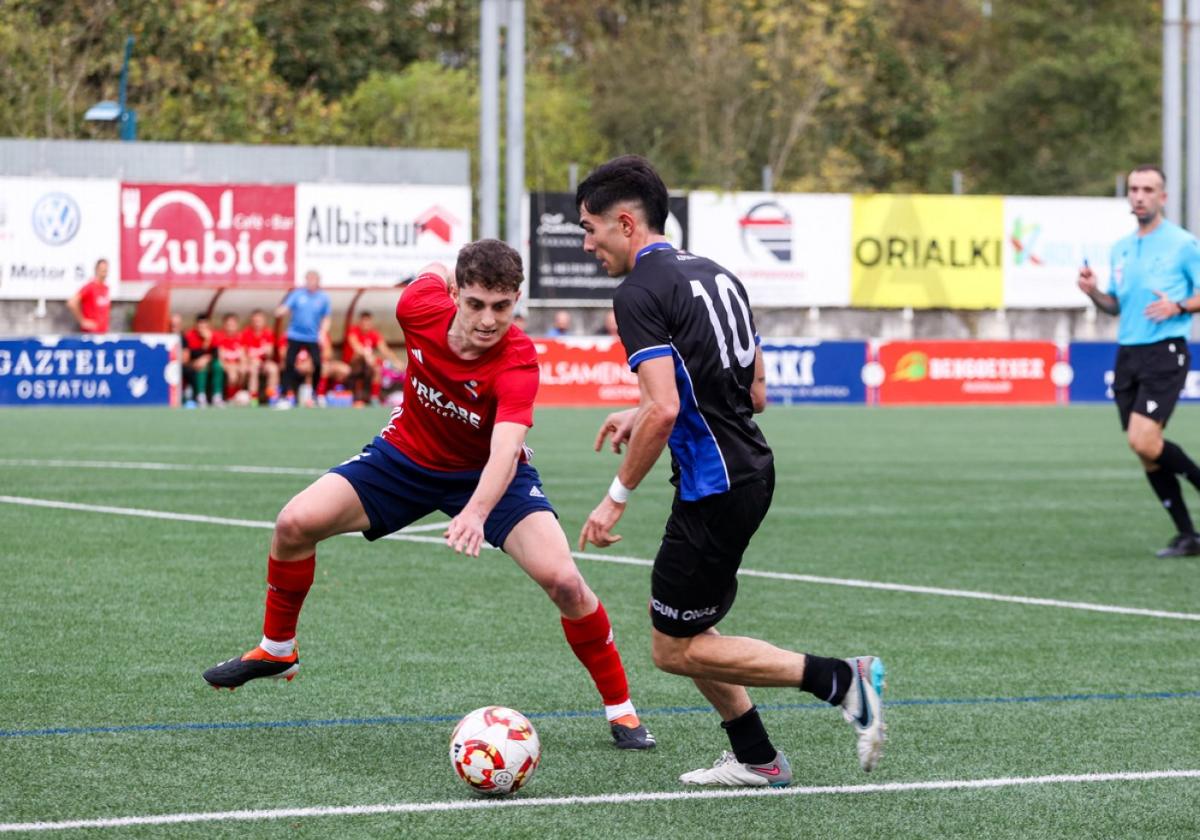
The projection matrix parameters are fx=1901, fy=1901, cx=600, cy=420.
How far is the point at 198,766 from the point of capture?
219 inches

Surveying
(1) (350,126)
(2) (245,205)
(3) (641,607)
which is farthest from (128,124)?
(3) (641,607)

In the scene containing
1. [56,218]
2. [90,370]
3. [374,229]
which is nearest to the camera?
[90,370]

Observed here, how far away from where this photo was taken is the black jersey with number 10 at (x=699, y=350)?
5230mm

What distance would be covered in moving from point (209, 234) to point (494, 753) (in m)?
31.4

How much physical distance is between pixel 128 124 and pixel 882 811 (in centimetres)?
3441

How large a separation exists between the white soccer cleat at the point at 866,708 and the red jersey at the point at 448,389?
4.16 ft

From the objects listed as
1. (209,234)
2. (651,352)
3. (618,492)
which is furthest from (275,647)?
(209,234)

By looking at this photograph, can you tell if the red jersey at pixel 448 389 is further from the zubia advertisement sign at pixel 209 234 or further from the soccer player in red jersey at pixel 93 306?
the zubia advertisement sign at pixel 209 234

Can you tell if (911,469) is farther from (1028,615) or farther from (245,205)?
(245,205)

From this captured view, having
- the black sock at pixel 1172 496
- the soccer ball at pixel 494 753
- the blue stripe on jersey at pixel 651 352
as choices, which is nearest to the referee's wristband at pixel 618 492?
the blue stripe on jersey at pixel 651 352

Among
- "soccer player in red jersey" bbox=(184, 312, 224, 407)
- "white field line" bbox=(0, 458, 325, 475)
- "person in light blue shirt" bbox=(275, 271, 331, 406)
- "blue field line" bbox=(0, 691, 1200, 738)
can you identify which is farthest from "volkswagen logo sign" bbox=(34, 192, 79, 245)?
"blue field line" bbox=(0, 691, 1200, 738)

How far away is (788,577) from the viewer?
33.0 ft

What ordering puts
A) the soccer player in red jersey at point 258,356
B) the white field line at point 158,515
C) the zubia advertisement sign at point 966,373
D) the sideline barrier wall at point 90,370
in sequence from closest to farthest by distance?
the white field line at point 158,515
the sideline barrier wall at point 90,370
the soccer player in red jersey at point 258,356
the zubia advertisement sign at point 966,373

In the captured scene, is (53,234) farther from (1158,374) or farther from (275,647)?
(275,647)
